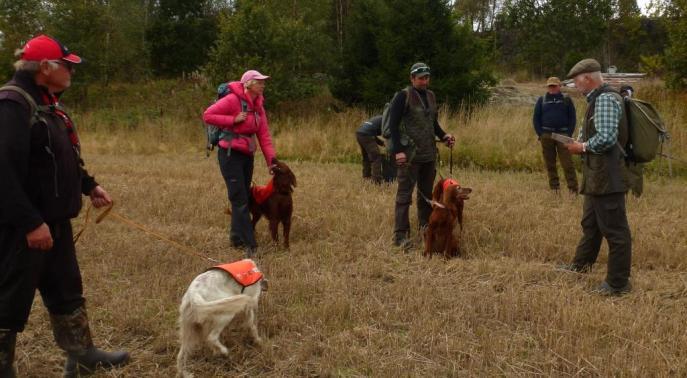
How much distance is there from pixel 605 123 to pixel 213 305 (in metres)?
3.35

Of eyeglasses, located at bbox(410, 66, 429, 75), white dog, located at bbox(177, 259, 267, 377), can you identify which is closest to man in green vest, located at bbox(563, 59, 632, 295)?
eyeglasses, located at bbox(410, 66, 429, 75)

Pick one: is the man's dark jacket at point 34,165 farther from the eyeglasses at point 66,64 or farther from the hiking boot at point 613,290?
the hiking boot at point 613,290

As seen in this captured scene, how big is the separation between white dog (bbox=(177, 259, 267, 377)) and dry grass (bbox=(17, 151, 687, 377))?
0.20 metres

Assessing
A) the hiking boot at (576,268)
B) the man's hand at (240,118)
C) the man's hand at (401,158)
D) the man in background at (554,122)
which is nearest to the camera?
the hiking boot at (576,268)

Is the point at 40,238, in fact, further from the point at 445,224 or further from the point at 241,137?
the point at 445,224

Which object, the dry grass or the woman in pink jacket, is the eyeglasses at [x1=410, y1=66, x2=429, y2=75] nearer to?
the woman in pink jacket

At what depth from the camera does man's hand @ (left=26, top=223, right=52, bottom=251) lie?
3.07 m

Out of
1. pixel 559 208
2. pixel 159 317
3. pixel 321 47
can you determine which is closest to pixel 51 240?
pixel 159 317

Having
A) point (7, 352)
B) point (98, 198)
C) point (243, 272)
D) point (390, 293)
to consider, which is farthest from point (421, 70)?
point (7, 352)

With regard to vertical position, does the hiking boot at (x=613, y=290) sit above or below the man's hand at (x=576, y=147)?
below

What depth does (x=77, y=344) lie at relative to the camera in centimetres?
363

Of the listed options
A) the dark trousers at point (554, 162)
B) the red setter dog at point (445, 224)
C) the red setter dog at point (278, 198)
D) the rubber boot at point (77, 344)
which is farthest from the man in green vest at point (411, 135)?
the dark trousers at point (554, 162)

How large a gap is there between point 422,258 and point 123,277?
2.92 metres

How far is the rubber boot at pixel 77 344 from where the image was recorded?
11.9ft
